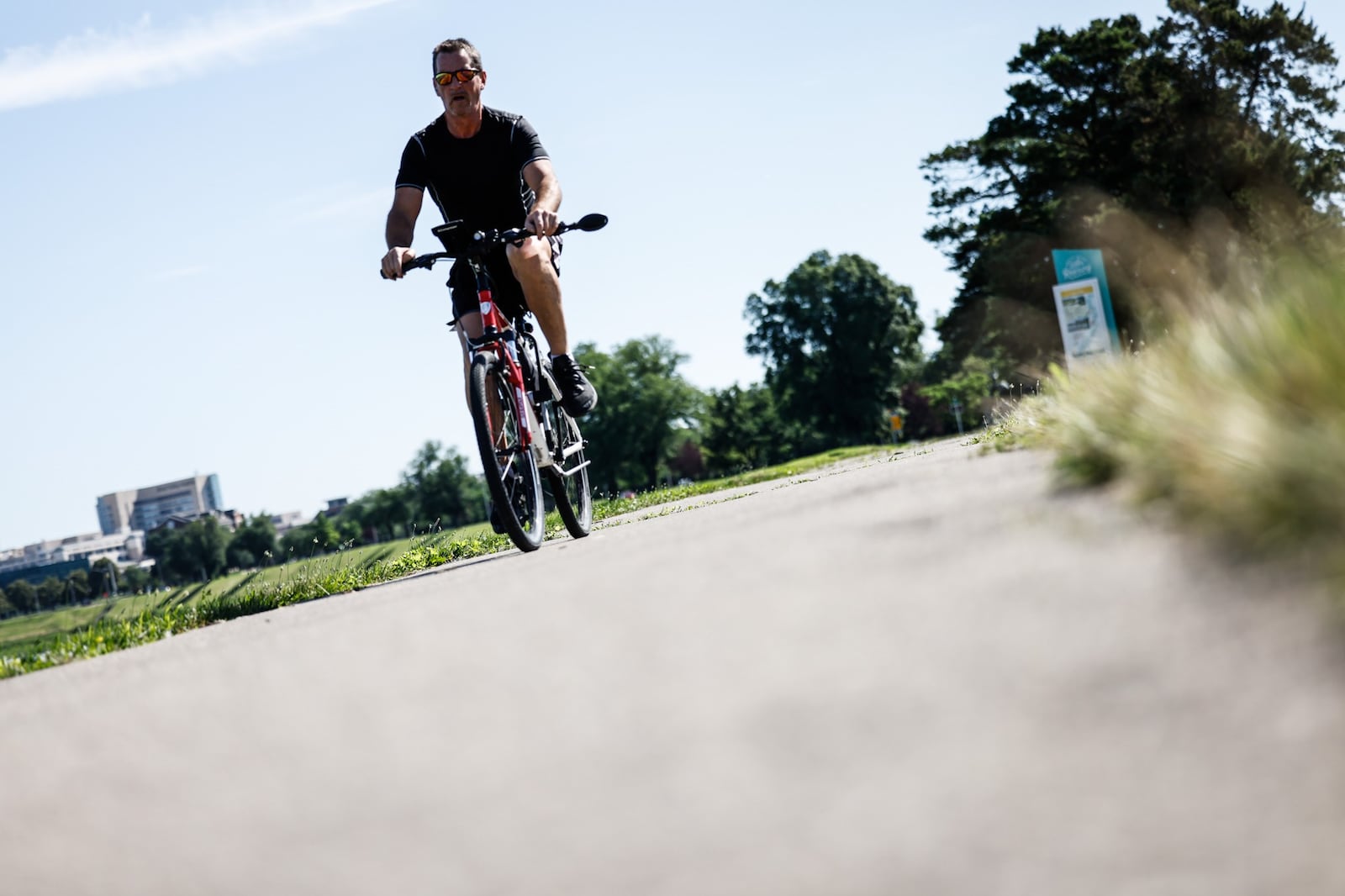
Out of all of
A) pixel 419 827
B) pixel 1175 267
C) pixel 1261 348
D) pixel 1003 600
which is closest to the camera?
pixel 419 827

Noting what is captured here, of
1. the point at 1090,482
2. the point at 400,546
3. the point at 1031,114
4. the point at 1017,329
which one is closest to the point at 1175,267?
the point at 1017,329

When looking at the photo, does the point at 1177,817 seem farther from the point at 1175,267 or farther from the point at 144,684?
the point at 1175,267

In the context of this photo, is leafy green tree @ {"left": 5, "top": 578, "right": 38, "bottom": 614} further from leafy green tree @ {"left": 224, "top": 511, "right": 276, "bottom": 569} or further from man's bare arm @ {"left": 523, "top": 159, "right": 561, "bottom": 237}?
man's bare arm @ {"left": 523, "top": 159, "right": 561, "bottom": 237}

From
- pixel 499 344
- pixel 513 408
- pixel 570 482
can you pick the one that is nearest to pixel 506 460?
pixel 513 408

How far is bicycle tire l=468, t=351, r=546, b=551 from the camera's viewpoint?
5.44 m

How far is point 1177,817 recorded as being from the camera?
123cm

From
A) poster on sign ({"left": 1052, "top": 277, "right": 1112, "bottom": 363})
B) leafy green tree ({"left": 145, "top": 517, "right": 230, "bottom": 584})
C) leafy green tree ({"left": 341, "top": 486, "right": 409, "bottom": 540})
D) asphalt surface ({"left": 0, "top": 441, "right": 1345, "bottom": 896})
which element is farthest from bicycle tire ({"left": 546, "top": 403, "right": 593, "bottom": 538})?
leafy green tree ({"left": 145, "top": 517, "right": 230, "bottom": 584})

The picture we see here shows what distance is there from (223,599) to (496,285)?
6.97 ft

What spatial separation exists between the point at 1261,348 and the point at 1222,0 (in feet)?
151

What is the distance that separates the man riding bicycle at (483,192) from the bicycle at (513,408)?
0.37 ft

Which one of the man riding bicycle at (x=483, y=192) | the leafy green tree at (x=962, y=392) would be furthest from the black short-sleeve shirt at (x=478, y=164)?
the leafy green tree at (x=962, y=392)

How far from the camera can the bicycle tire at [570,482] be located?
6277 mm

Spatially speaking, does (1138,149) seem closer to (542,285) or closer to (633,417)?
(542,285)

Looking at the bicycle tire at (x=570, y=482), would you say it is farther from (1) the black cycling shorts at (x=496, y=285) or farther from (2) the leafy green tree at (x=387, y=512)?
(2) the leafy green tree at (x=387, y=512)
